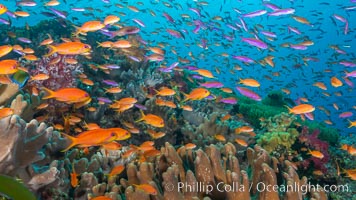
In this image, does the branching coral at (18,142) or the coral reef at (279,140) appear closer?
the branching coral at (18,142)

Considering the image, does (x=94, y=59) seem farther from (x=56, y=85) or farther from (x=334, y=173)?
(x=334, y=173)

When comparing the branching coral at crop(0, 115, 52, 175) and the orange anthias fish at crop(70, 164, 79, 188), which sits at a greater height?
the branching coral at crop(0, 115, 52, 175)

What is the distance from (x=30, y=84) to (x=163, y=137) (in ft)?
10.5

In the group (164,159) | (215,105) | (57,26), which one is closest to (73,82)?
(164,159)

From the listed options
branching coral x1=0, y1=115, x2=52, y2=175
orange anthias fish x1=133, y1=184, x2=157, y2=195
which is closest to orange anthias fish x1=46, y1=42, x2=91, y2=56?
branching coral x1=0, y1=115, x2=52, y2=175

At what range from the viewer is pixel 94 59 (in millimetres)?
10469

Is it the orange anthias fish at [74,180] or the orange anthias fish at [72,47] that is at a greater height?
the orange anthias fish at [72,47]

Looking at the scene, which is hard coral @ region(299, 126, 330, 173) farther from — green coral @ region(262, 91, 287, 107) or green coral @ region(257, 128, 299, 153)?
green coral @ region(262, 91, 287, 107)

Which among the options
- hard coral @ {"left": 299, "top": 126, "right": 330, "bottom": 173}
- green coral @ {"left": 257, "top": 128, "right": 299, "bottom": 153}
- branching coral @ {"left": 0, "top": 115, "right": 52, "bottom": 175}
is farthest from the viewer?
green coral @ {"left": 257, "top": 128, "right": 299, "bottom": 153}

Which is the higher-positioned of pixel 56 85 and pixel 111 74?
pixel 56 85

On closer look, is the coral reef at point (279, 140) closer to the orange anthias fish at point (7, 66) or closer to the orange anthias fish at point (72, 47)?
the orange anthias fish at point (72, 47)

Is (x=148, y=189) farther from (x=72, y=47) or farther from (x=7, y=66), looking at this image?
(x=72, y=47)

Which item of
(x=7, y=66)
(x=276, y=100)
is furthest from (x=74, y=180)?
(x=276, y=100)

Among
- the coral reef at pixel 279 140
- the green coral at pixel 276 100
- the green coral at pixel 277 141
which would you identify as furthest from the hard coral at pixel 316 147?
the green coral at pixel 276 100
